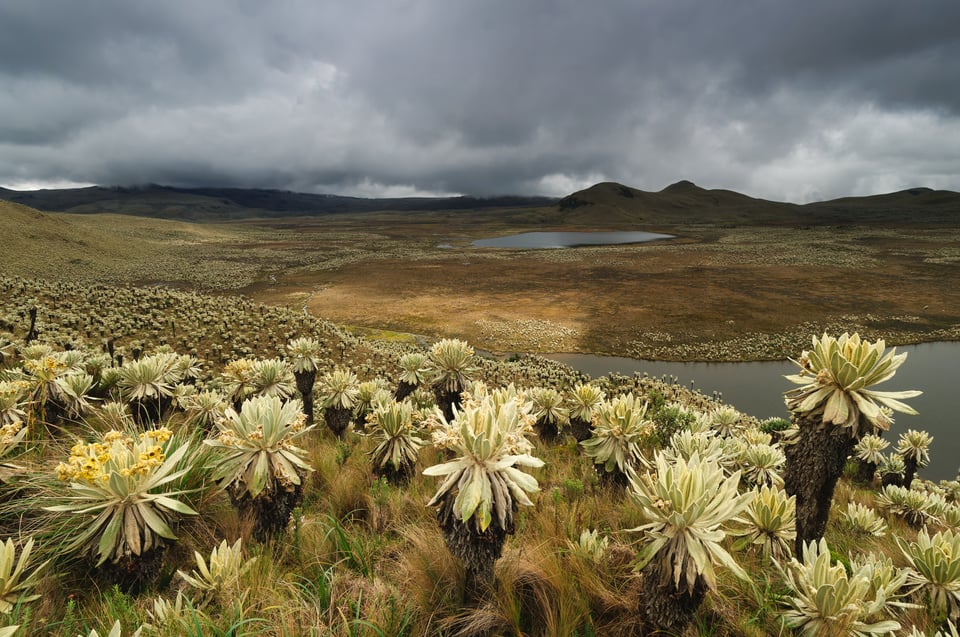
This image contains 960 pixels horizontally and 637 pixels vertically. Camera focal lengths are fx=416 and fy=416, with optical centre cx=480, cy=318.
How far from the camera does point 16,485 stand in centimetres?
347

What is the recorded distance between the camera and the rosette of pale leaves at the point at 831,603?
248 centimetres

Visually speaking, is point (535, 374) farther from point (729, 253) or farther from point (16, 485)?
point (729, 253)

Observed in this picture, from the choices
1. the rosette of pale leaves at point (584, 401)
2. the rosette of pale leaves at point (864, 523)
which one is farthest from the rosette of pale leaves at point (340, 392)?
the rosette of pale leaves at point (864, 523)

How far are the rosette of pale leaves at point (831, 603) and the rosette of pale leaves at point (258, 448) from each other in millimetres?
3583

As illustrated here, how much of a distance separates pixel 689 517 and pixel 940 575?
245 cm

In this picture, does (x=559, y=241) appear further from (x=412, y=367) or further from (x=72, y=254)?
(x=412, y=367)

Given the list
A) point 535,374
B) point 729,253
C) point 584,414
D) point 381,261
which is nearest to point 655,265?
point 729,253

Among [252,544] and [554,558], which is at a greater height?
[554,558]

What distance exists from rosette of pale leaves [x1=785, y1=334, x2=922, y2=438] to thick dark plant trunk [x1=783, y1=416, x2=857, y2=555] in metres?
0.14

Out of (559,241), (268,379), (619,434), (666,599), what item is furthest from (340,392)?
(559,241)

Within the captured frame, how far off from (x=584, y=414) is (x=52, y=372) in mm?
6766

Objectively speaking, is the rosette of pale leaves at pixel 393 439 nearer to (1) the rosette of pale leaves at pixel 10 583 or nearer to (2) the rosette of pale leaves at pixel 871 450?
(1) the rosette of pale leaves at pixel 10 583

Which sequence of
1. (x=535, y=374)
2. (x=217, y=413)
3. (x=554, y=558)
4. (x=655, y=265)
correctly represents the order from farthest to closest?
(x=655, y=265) < (x=535, y=374) < (x=217, y=413) < (x=554, y=558)

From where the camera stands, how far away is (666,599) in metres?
2.52
